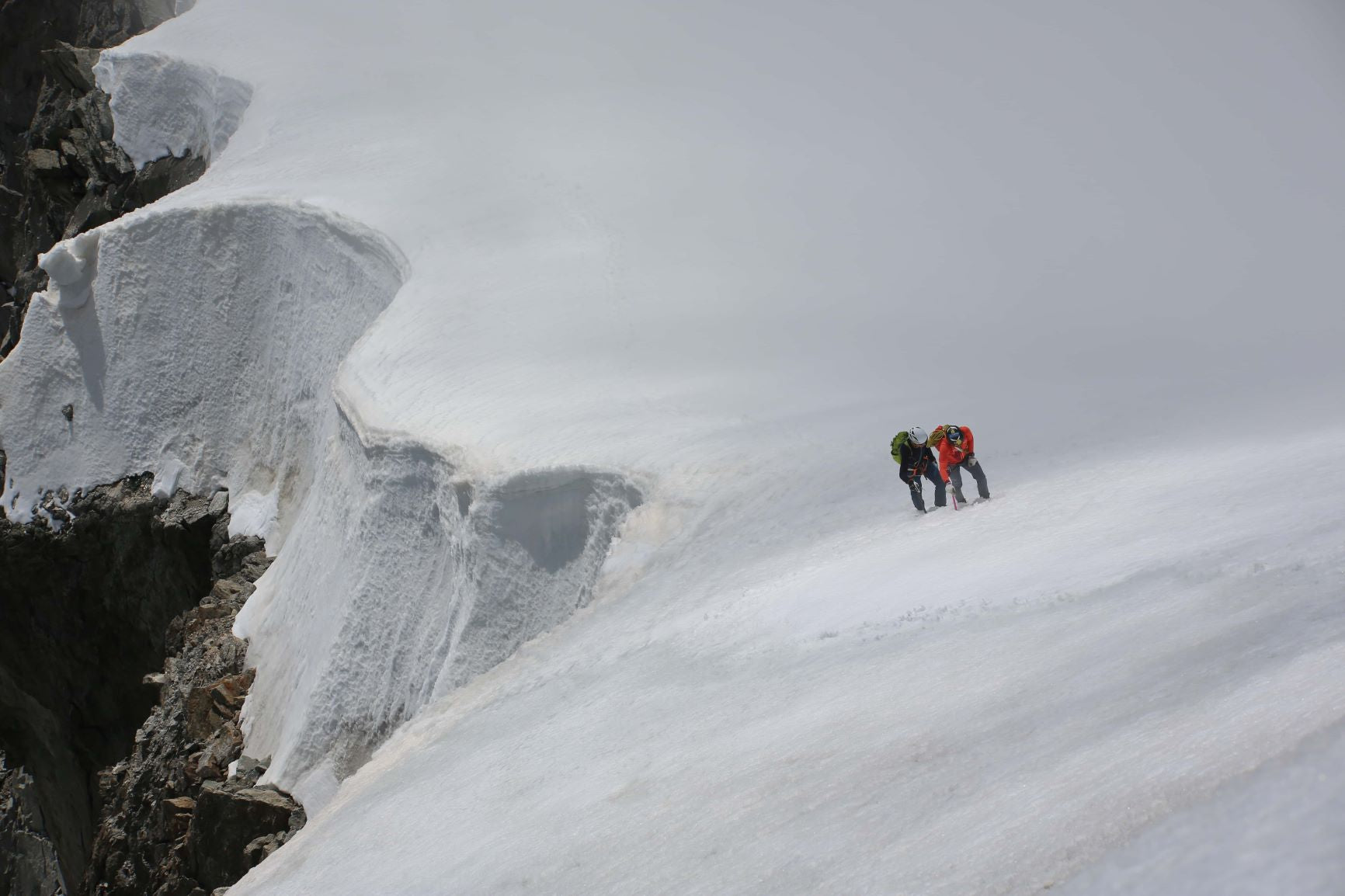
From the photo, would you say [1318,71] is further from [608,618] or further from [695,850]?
[695,850]

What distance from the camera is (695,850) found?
187 inches

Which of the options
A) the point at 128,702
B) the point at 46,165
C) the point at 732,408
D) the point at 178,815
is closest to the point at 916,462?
the point at 732,408

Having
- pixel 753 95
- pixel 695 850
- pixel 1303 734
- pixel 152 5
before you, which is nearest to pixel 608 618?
pixel 695 850

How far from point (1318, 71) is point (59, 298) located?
2051 centimetres

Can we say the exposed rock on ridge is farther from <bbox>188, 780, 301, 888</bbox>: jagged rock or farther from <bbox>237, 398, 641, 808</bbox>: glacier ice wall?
<bbox>237, 398, 641, 808</bbox>: glacier ice wall

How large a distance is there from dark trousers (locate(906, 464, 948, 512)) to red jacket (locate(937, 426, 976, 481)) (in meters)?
0.06

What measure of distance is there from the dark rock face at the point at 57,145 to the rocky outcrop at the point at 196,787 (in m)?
9.85

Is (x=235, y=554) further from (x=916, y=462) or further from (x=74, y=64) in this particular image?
(x=74, y=64)

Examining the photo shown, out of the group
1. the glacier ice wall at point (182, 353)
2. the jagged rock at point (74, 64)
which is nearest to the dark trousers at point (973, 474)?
the glacier ice wall at point (182, 353)

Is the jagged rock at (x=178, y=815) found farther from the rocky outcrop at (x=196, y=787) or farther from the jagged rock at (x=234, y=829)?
the jagged rock at (x=234, y=829)

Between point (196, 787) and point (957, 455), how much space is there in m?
7.82

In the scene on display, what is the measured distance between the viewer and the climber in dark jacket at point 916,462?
761 cm

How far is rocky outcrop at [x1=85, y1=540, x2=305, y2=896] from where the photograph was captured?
9062 mm

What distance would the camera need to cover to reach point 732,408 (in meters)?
9.66
